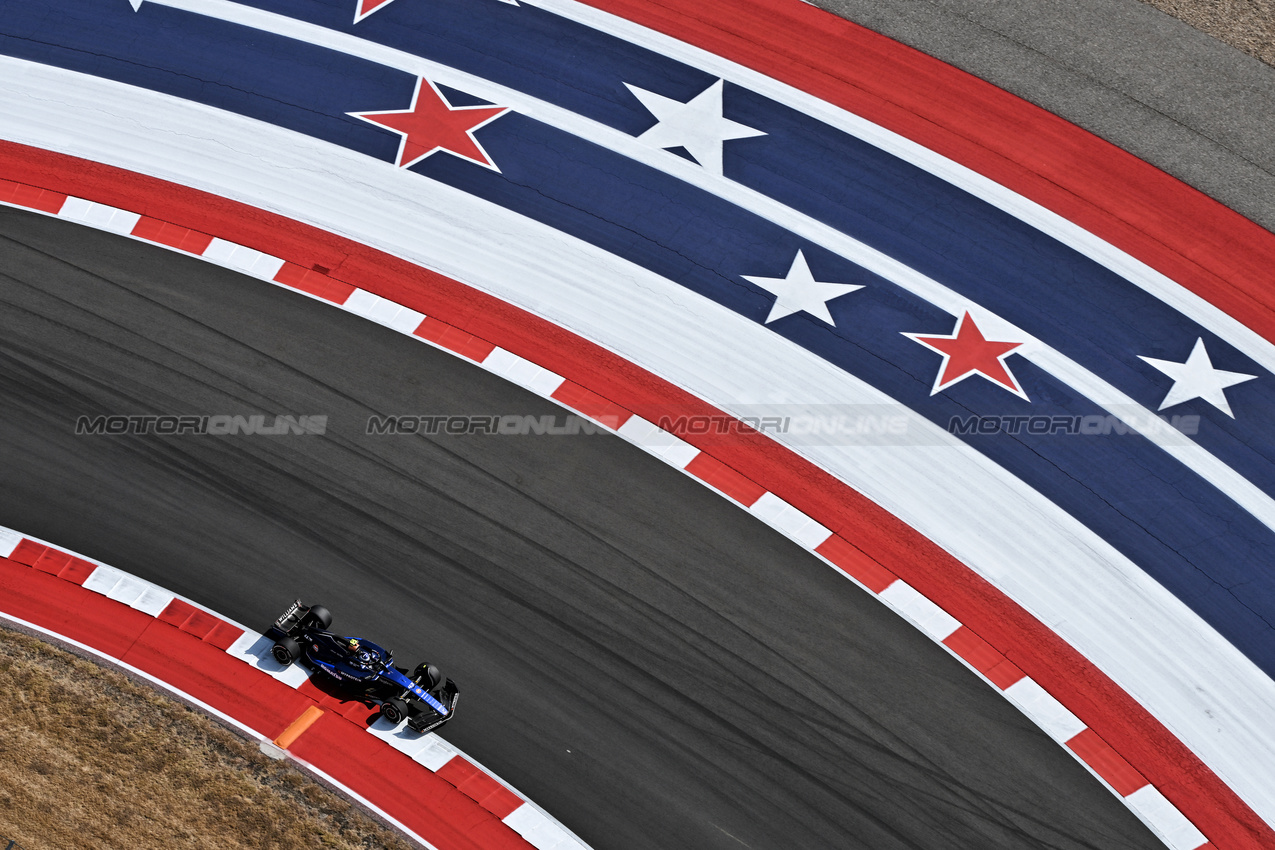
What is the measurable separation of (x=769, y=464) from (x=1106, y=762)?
7343mm

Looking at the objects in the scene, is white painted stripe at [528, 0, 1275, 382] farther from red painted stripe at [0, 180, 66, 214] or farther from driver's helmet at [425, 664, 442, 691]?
driver's helmet at [425, 664, 442, 691]

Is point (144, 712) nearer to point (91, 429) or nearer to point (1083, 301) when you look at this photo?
point (91, 429)

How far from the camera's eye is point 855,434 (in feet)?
61.9

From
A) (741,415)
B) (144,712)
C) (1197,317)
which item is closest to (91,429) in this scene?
(144,712)

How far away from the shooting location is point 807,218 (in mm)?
20797

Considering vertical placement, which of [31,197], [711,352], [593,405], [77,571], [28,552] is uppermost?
[711,352]

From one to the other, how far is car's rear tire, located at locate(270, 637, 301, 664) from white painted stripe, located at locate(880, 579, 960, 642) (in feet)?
32.1

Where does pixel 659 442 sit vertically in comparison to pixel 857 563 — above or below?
below

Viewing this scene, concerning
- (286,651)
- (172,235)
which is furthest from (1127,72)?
(286,651)

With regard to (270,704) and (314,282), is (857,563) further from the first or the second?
(314,282)

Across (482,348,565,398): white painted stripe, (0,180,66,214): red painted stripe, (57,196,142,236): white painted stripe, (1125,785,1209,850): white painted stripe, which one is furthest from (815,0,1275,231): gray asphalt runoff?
(0,180,66,214): red painted stripe

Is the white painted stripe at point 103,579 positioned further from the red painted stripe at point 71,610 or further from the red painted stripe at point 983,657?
the red painted stripe at point 983,657

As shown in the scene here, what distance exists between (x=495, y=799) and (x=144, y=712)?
5.68 m

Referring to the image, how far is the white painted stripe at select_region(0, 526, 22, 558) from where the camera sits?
17.2m
